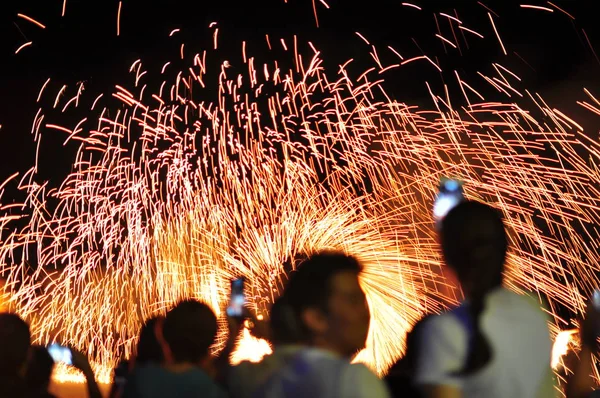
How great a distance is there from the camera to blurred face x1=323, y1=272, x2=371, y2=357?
316 centimetres

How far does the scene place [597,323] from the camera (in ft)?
12.2

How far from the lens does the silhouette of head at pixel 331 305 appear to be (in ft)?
10.4

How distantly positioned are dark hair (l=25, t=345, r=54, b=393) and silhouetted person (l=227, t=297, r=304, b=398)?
36.7 inches

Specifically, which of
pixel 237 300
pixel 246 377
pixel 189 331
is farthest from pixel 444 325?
pixel 237 300

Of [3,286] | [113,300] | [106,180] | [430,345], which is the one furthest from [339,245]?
[430,345]

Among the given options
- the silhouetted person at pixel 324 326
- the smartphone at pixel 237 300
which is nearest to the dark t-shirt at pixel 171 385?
the silhouetted person at pixel 324 326

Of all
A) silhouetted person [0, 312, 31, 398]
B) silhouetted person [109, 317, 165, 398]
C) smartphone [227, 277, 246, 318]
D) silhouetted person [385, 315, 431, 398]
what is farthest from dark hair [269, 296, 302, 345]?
smartphone [227, 277, 246, 318]

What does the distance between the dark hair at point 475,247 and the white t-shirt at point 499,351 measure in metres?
0.05

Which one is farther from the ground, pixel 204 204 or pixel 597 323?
pixel 597 323

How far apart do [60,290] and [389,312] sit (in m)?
7.51

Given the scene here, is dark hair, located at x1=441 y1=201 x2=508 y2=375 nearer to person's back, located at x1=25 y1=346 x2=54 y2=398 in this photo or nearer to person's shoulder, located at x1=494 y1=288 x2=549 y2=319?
person's shoulder, located at x1=494 y1=288 x2=549 y2=319

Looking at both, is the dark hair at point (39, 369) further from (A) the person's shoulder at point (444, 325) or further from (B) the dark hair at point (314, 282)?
(A) the person's shoulder at point (444, 325)

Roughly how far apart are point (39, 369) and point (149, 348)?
22.5 inches

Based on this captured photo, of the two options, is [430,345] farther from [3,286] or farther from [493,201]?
[3,286]
